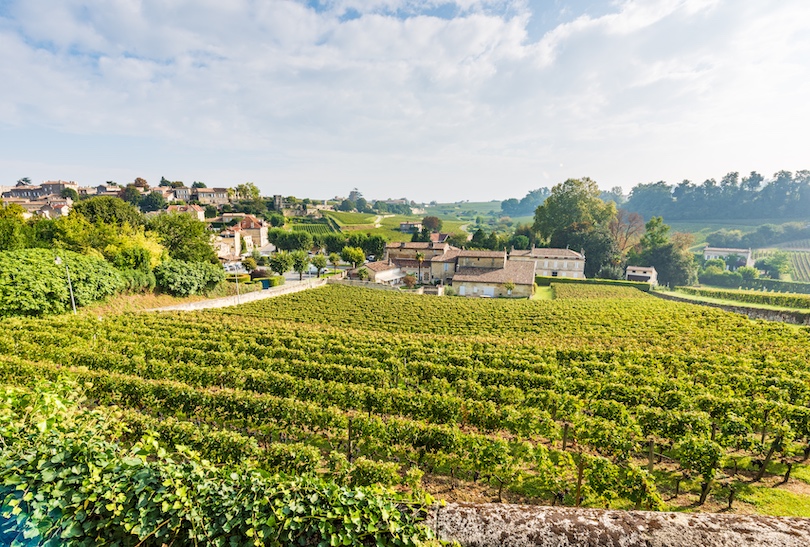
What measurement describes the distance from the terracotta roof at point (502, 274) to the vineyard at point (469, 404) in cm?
2581

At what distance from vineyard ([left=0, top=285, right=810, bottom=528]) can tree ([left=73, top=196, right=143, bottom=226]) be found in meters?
47.3

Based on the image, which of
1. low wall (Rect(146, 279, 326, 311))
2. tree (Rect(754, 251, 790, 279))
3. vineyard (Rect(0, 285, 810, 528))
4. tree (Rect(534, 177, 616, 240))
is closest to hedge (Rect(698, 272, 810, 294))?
tree (Rect(754, 251, 790, 279))

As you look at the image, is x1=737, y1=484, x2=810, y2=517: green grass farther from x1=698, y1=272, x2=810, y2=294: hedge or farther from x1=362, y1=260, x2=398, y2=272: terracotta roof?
x1=698, y1=272, x2=810, y2=294: hedge

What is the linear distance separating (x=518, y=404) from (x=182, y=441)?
10.6 m

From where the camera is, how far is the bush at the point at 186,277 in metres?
36.6

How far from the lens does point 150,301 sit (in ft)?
112

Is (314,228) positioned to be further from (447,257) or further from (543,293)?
(543,293)

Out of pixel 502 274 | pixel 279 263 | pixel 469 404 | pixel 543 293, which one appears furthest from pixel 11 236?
pixel 543 293

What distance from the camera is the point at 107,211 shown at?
59812mm

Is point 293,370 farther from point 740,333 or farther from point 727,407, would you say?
point 740,333

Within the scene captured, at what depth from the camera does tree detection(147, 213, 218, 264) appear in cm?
4534

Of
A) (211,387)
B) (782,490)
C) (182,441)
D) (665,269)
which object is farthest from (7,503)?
(665,269)

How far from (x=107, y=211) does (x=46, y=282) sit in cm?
4543

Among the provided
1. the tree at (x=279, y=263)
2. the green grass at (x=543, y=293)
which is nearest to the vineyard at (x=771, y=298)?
the green grass at (x=543, y=293)
